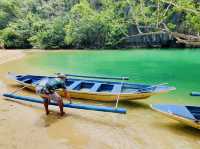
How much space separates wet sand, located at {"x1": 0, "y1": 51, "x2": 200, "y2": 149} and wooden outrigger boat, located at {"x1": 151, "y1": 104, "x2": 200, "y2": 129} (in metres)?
0.46

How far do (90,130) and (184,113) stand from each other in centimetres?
278

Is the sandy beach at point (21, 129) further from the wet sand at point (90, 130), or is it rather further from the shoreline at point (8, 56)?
the shoreline at point (8, 56)

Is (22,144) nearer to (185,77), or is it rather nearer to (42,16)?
(185,77)

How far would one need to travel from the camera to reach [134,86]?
435 inches

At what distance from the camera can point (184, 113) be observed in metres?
7.61

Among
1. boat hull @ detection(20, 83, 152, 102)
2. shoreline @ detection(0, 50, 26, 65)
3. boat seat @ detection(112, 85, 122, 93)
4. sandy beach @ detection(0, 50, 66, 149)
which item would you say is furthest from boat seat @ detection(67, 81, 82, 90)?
shoreline @ detection(0, 50, 26, 65)

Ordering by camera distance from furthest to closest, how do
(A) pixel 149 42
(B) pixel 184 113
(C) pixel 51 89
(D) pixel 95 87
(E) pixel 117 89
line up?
(A) pixel 149 42
(D) pixel 95 87
(E) pixel 117 89
(C) pixel 51 89
(B) pixel 184 113

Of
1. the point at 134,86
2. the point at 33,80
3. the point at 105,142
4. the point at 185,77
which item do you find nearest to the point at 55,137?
the point at 105,142

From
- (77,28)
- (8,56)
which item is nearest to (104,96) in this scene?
(8,56)

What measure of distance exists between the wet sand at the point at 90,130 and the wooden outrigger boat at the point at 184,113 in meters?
0.46

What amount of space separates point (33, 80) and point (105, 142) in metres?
7.07

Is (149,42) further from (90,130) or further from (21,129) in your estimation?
(21,129)

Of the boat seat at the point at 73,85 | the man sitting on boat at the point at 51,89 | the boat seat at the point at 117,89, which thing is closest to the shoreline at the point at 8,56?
the boat seat at the point at 73,85

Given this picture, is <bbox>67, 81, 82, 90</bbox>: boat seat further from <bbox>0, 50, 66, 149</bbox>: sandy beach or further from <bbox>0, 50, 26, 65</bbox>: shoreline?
<bbox>0, 50, 26, 65</bbox>: shoreline
